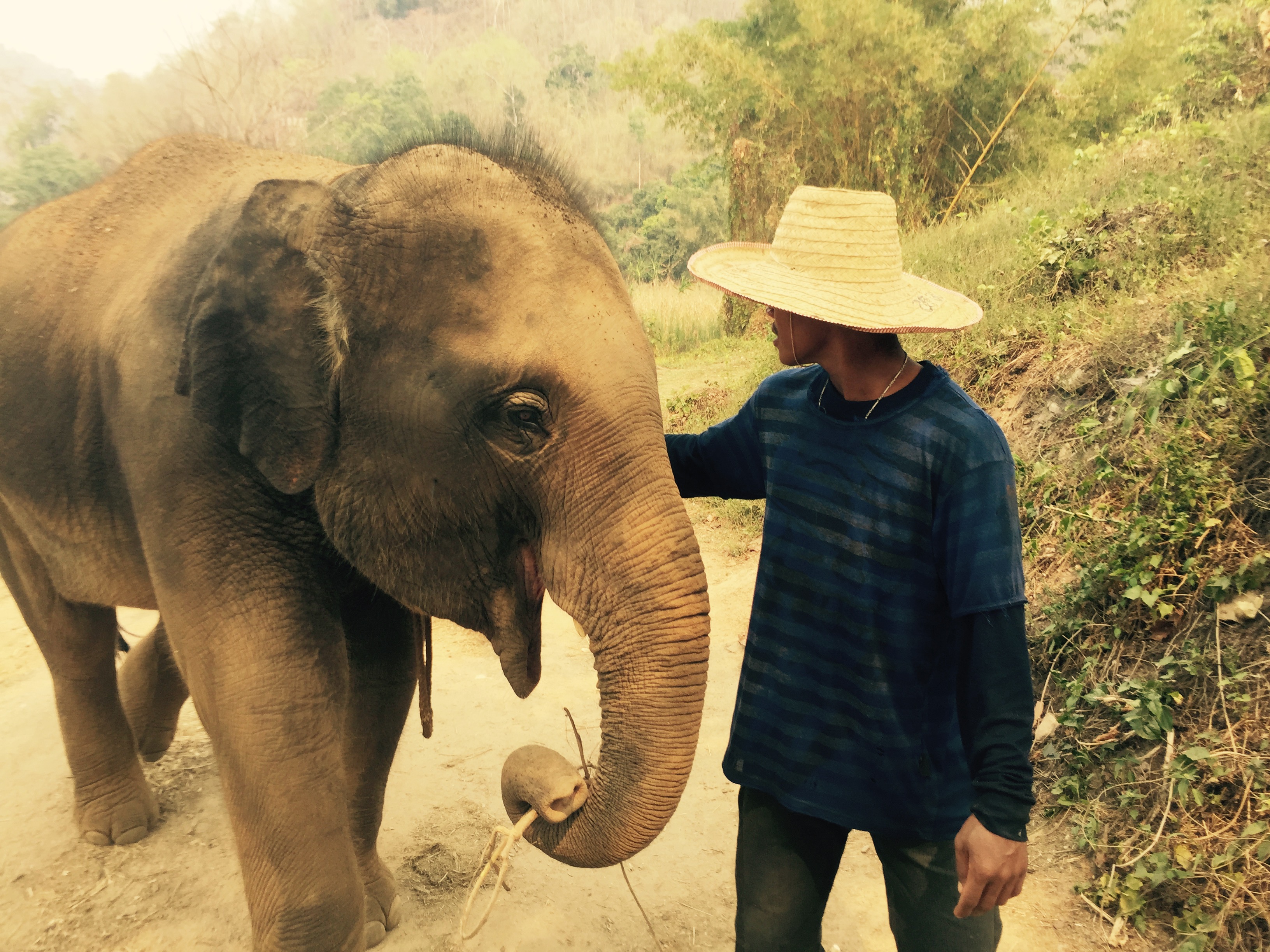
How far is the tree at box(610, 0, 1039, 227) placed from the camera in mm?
11953

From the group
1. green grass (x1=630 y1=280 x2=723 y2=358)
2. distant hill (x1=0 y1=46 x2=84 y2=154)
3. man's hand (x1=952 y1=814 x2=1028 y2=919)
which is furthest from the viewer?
distant hill (x1=0 y1=46 x2=84 y2=154)

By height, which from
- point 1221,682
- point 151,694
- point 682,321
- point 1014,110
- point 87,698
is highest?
point 1014,110

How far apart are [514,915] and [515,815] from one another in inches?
65.1

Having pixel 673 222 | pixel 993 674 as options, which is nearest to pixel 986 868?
pixel 993 674

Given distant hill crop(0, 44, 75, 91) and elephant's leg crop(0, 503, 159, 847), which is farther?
distant hill crop(0, 44, 75, 91)

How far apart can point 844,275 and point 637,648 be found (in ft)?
2.92

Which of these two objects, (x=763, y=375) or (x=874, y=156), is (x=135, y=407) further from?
(x=874, y=156)

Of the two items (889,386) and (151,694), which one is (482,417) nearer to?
(889,386)

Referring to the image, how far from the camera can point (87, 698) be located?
3791mm

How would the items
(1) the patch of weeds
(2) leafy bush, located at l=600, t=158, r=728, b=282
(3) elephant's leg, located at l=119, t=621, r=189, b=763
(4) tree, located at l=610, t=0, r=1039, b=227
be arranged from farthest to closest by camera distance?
(2) leafy bush, located at l=600, t=158, r=728, b=282
(4) tree, located at l=610, t=0, r=1039, b=227
(3) elephant's leg, located at l=119, t=621, r=189, b=763
(1) the patch of weeds

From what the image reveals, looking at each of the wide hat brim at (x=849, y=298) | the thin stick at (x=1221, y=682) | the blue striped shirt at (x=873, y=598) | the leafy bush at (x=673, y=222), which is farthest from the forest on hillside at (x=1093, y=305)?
the leafy bush at (x=673, y=222)

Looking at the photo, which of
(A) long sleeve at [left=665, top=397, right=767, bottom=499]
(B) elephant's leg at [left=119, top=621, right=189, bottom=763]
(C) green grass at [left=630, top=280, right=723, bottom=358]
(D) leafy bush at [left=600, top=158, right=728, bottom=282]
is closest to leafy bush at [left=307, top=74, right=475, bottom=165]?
(D) leafy bush at [left=600, top=158, right=728, bottom=282]

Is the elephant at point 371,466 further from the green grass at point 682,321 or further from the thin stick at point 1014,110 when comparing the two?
the green grass at point 682,321

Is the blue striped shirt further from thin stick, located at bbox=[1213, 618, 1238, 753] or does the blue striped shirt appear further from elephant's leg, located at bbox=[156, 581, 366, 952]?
thin stick, located at bbox=[1213, 618, 1238, 753]
